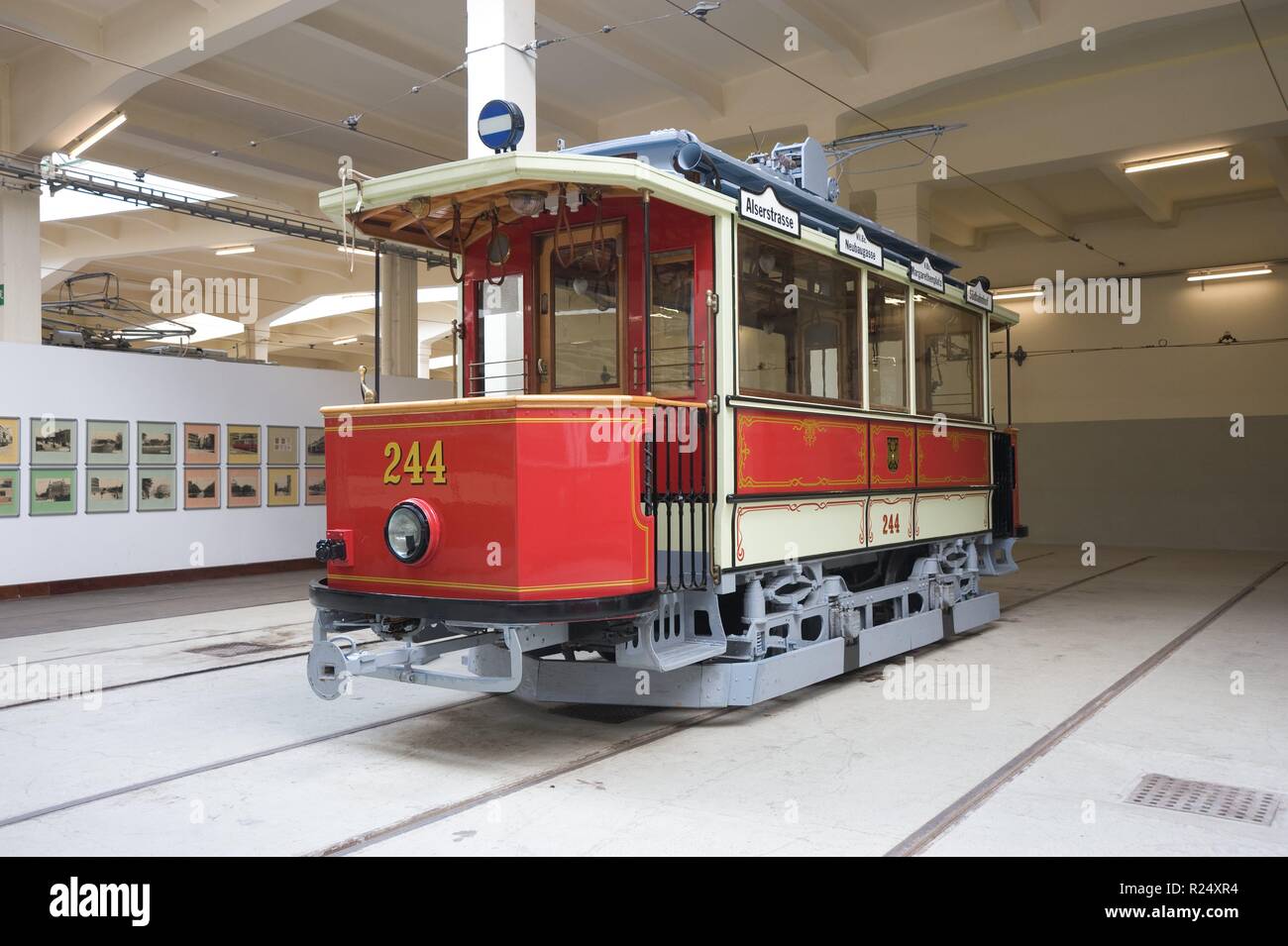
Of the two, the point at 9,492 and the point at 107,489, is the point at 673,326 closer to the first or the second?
the point at 9,492

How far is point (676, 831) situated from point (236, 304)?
28.0m

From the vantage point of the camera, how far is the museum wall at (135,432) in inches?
484

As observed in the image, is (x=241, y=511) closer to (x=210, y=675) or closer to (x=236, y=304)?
(x=210, y=675)

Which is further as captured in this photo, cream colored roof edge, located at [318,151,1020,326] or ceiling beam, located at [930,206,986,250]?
ceiling beam, located at [930,206,986,250]

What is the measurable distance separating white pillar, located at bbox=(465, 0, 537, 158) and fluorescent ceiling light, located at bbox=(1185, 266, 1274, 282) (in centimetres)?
1465

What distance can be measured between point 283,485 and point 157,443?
213 centimetres

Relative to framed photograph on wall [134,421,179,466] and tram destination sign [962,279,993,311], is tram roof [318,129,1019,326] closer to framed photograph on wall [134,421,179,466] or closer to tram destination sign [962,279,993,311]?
tram destination sign [962,279,993,311]

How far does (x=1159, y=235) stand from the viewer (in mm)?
20219

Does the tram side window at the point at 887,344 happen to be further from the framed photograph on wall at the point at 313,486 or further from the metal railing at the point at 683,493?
the framed photograph on wall at the point at 313,486

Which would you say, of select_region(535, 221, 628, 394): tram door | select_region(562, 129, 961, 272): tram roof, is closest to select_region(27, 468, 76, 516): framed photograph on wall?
select_region(535, 221, 628, 394): tram door

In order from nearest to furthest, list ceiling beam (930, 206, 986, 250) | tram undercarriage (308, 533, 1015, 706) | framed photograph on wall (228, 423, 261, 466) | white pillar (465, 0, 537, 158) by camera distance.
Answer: tram undercarriage (308, 533, 1015, 706) < white pillar (465, 0, 537, 158) < framed photograph on wall (228, 423, 261, 466) < ceiling beam (930, 206, 986, 250)

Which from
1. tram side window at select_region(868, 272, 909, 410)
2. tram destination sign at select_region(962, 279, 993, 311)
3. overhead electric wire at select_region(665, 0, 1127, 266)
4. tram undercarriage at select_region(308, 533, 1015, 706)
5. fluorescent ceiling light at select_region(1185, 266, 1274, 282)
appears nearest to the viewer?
tram undercarriage at select_region(308, 533, 1015, 706)

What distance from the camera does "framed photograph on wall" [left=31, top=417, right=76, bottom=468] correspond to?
12336 millimetres
